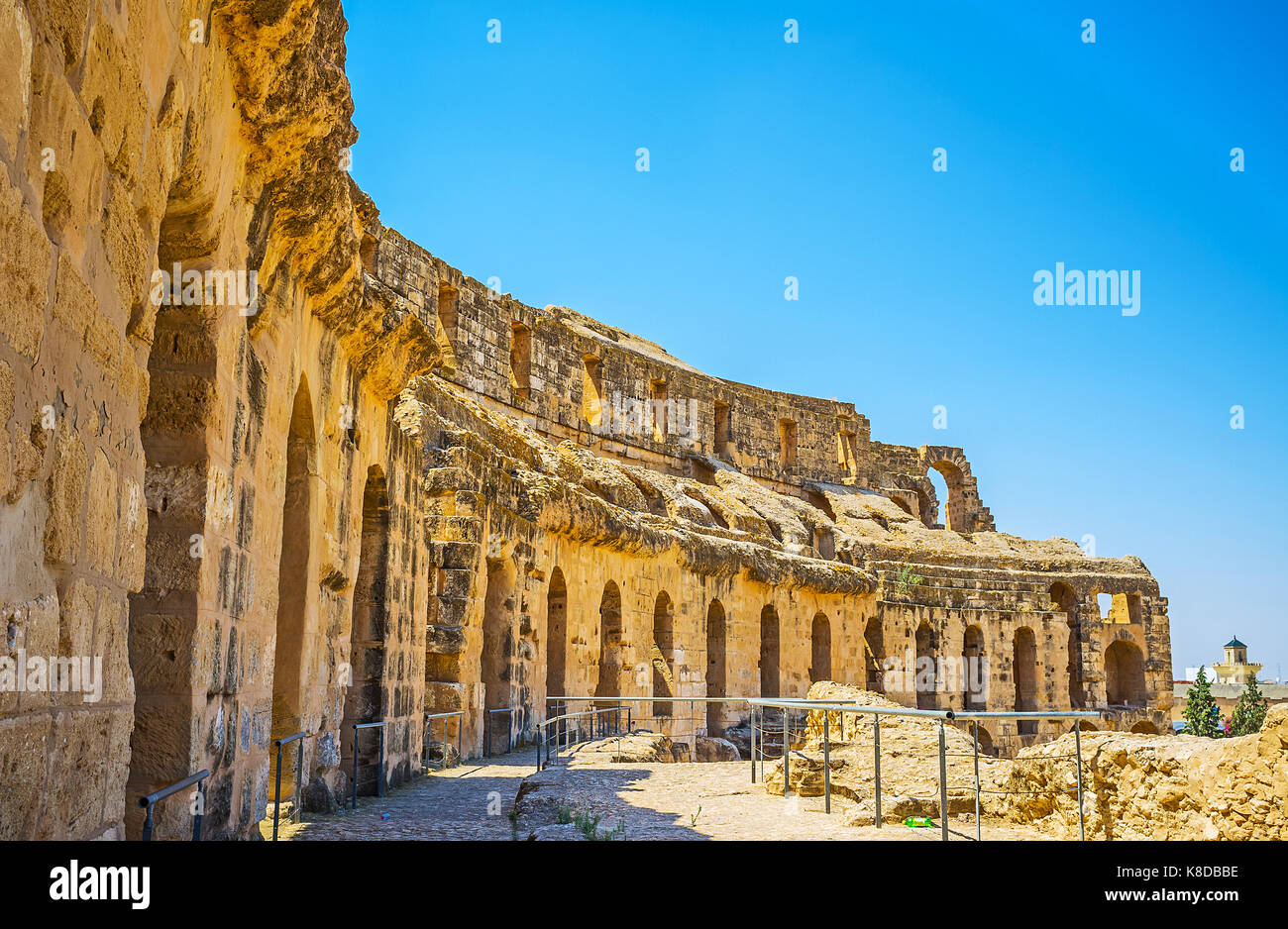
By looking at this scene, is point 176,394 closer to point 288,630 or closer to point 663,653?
point 288,630

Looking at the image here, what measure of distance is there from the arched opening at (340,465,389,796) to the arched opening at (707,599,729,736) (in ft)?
42.5

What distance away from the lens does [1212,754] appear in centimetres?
668

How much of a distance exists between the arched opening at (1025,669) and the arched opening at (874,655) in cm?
615

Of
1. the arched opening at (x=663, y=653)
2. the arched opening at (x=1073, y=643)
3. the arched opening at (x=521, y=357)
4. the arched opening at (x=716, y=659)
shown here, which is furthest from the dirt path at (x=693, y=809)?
the arched opening at (x=1073, y=643)

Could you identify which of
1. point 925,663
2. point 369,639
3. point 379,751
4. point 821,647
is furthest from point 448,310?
point 379,751

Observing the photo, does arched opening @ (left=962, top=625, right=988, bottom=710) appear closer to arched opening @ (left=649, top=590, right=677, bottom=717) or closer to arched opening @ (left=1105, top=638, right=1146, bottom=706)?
arched opening @ (left=1105, top=638, right=1146, bottom=706)

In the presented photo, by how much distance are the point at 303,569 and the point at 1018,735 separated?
2726 cm

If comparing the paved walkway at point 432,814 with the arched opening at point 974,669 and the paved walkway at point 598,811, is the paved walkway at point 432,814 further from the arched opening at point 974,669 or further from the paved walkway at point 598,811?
the arched opening at point 974,669

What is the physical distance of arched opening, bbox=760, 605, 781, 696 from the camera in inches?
929

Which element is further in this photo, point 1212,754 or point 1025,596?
point 1025,596

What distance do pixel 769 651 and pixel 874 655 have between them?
494 cm

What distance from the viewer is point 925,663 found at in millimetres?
28906
